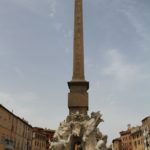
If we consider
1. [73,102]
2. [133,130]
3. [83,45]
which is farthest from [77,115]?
[133,130]

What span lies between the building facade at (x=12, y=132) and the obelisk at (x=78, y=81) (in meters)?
24.0

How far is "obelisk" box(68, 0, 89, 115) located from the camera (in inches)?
803

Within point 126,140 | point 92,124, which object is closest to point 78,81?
point 92,124

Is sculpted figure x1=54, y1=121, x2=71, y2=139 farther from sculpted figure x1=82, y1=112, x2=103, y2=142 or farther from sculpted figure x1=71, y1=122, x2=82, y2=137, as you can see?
sculpted figure x1=82, y1=112, x2=103, y2=142

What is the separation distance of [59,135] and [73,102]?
2.18 metres

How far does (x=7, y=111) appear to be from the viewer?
44.9 metres

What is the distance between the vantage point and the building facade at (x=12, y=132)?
43812 mm

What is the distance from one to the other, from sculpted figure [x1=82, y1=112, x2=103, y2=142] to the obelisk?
1.96 feet

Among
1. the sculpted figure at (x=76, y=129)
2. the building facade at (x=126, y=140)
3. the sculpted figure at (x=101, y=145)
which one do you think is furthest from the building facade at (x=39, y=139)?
the sculpted figure at (x=101, y=145)

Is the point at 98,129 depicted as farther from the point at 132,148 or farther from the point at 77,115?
the point at 132,148

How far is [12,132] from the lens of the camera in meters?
47.4

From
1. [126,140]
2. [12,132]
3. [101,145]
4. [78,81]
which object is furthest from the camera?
[126,140]

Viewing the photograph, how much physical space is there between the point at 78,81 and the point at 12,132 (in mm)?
29213

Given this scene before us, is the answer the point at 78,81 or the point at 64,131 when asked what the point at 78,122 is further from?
the point at 78,81
